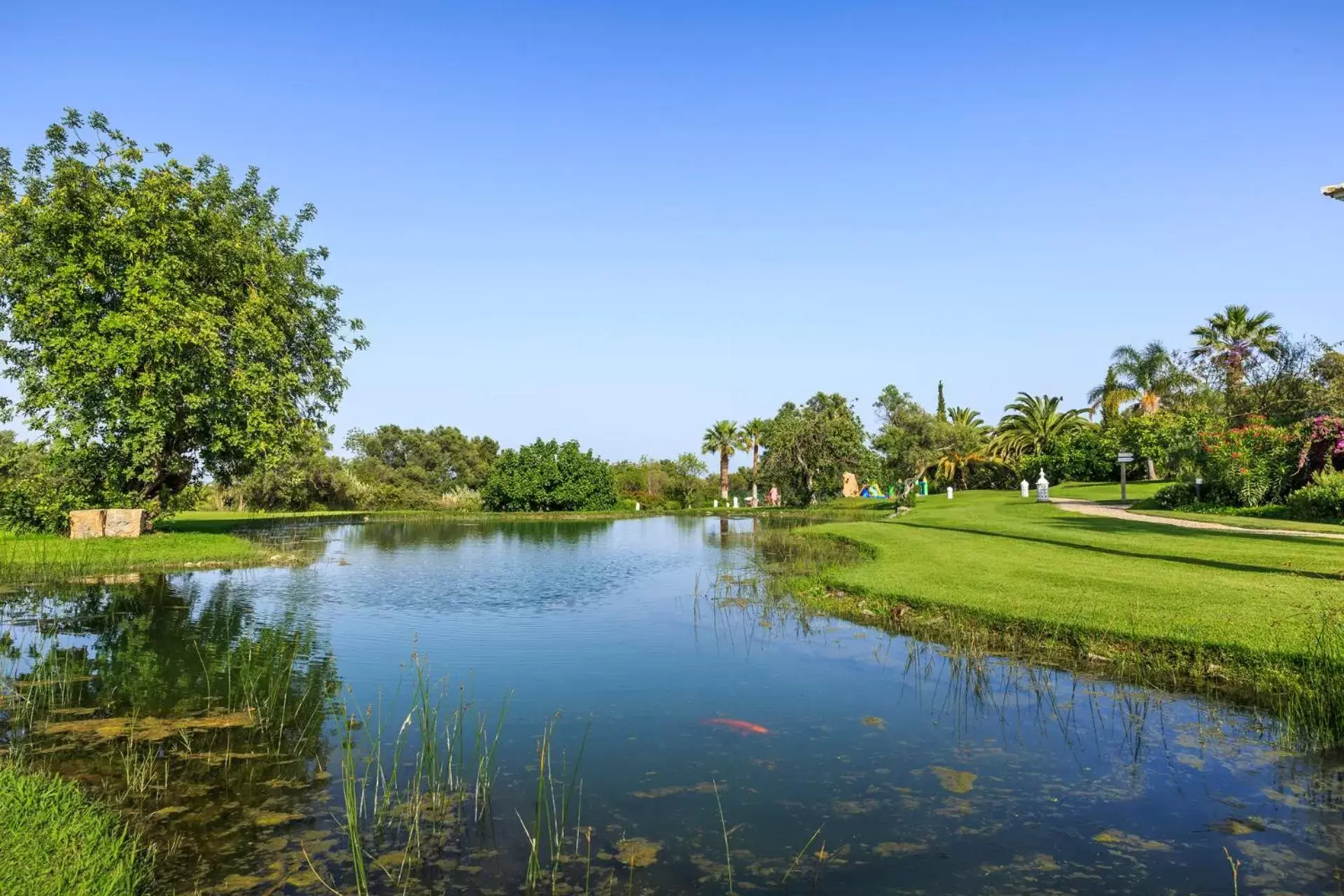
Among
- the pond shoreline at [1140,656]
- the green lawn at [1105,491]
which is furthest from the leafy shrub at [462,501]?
the pond shoreline at [1140,656]

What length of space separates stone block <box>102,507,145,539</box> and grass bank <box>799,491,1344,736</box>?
22346mm

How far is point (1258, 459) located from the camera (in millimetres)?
31328

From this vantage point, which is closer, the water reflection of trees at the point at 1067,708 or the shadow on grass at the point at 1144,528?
the water reflection of trees at the point at 1067,708

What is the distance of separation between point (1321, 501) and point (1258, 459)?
15.0 ft

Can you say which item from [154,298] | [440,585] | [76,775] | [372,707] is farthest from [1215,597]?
[154,298]

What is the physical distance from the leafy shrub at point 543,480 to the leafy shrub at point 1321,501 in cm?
5038

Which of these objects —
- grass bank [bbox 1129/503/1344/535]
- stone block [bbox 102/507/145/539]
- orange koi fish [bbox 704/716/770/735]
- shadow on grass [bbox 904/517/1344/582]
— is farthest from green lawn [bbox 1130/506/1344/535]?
stone block [bbox 102/507/145/539]

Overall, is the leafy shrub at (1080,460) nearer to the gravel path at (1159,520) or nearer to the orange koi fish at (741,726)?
the gravel path at (1159,520)

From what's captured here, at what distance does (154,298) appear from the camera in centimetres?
2612

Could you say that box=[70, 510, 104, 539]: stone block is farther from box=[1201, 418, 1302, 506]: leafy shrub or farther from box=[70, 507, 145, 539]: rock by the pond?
box=[1201, 418, 1302, 506]: leafy shrub

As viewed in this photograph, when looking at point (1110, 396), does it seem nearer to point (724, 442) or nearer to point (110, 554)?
point (724, 442)

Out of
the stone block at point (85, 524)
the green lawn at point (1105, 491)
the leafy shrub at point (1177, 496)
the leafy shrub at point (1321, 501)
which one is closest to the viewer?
the stone block at point (85, 524)

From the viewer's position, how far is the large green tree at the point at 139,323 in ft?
85.5

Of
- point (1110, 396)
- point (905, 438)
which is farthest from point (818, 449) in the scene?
point (1110, 396)
